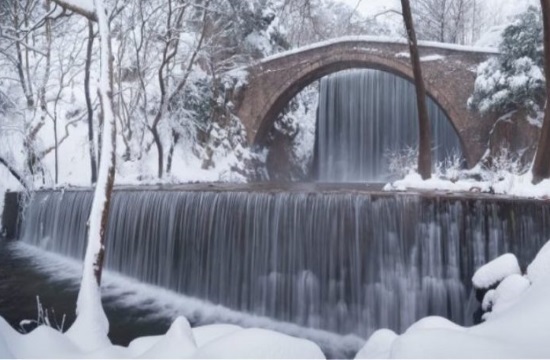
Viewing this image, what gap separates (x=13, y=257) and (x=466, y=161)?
11718 mm

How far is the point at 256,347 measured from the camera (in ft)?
7.97

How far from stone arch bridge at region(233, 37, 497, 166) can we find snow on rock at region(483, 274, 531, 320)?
8.60 metres

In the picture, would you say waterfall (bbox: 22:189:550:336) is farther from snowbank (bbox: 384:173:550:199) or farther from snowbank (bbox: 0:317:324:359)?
snowbank (bbox: 0:317:324:359)

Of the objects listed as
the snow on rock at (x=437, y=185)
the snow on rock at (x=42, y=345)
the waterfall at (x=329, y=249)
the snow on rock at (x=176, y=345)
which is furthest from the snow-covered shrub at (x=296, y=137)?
the snow on rock at (x=176, y=345)

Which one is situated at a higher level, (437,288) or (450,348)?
(450,348)

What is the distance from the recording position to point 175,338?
2570 millimetres

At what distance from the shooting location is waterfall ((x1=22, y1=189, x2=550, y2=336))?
5.38m

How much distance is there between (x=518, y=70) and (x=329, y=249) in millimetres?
7623

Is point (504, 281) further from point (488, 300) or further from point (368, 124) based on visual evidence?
point (368, 124)

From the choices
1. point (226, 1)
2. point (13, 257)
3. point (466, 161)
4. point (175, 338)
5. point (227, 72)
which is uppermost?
point (226, 1)

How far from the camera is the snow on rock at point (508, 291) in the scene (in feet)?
12.1

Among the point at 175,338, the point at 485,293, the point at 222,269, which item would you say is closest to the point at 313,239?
the point at 222,269

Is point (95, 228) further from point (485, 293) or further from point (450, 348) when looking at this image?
point (485, 293)

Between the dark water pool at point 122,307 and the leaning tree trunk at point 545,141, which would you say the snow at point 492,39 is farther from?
the dark water pool at point 122,307
